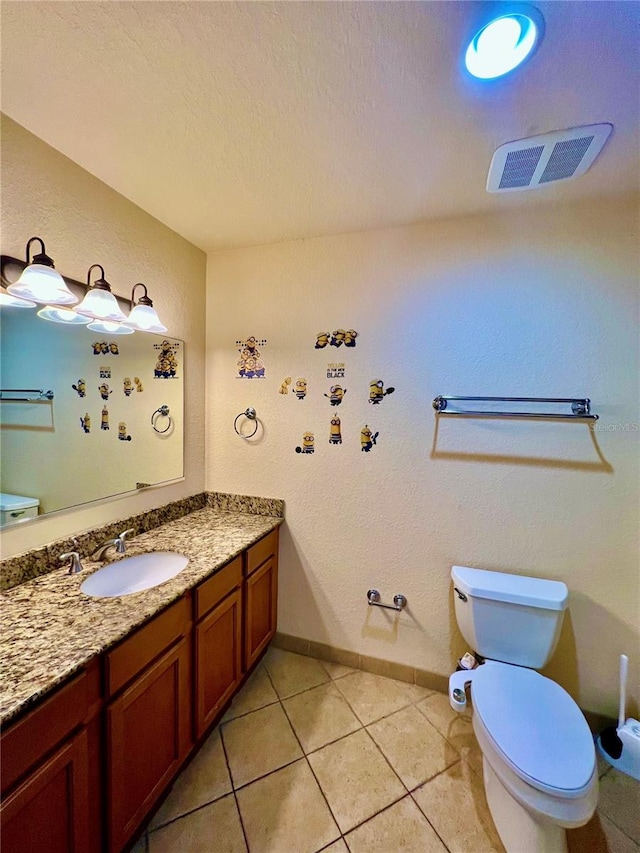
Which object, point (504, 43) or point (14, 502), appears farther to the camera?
point (14, 502)

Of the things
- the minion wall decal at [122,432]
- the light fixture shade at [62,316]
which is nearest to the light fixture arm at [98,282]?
the light fixture shade at [62,316]

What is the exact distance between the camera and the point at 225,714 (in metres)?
1.57

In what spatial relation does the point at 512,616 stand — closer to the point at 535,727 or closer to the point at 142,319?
the point at 535,727

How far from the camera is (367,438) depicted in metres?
1.76

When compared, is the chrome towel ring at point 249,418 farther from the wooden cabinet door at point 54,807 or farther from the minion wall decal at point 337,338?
the wooden cabinet door at point 54,807

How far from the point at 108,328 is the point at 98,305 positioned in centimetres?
20

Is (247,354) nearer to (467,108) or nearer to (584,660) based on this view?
(467,108)

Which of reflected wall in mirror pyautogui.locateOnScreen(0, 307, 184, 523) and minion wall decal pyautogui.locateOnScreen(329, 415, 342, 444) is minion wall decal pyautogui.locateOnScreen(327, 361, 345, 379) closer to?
minion wall decal pyautogui.locateOnScreen(329, 415, 342, 444)

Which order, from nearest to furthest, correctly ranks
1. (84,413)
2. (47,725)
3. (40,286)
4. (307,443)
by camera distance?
1. (47,725)
2. (40,286)
3. (84,413)
4. (307,443)

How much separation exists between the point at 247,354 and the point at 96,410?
2.79 ft

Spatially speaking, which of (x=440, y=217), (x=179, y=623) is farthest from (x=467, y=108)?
(x=179, y=623)

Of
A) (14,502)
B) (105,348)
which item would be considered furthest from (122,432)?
(14,502)

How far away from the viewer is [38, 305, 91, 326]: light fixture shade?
1229 mm

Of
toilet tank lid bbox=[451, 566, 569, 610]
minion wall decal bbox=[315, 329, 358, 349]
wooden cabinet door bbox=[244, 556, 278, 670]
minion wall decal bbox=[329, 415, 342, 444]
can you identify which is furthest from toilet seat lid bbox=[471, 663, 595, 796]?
minion wall decal bbox=[315, 329, 358, 349]
